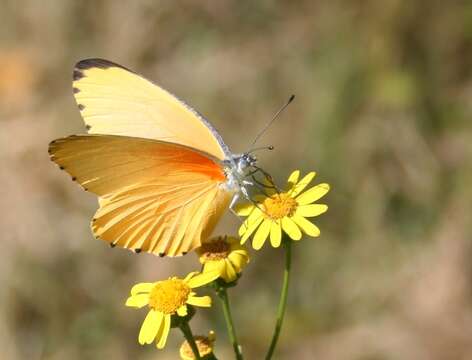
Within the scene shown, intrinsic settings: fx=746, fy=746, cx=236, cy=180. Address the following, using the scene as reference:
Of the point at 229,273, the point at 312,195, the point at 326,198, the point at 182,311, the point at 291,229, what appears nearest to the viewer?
the point at 182,311

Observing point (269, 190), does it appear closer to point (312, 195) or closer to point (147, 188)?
point (312, 195)

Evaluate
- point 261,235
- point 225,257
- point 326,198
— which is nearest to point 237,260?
point 225,257

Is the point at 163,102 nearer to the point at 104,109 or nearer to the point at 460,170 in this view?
the point at 104,109

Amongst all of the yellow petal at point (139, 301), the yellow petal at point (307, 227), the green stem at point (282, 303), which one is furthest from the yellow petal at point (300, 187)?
the yellow petal at point (139, 301)

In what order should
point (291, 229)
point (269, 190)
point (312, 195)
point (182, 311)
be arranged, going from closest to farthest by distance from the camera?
point (182, 311) < point (291, 229) < point (312, 195) < point (269, 190)

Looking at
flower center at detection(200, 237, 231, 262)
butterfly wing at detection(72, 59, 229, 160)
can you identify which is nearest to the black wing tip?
butterfly wing at detection(72, 59, 229, 160)

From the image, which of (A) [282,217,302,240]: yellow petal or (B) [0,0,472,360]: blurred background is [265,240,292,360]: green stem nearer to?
(A) [282,217,302,240]: yellow petal

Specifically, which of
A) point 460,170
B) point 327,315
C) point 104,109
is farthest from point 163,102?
point 460,170
